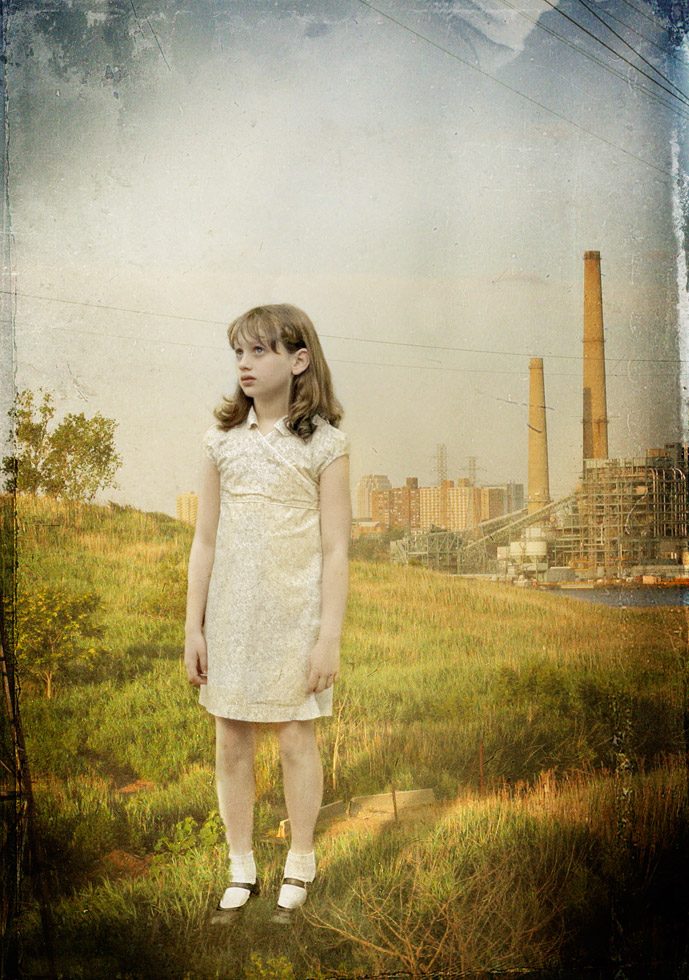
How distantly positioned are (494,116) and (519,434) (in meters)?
1.19

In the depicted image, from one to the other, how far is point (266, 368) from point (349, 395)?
39 cm

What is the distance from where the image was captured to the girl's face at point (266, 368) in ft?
11.1

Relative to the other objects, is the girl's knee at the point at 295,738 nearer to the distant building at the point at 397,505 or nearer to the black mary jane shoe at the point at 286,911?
the black mary jane shoe at the point at 286,911

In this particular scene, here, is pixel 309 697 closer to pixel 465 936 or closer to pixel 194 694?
pixel 194 694

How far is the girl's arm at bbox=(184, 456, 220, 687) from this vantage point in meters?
3.38

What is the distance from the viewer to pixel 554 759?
3832mm

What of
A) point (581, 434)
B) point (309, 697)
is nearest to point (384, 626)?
point (309, 697)

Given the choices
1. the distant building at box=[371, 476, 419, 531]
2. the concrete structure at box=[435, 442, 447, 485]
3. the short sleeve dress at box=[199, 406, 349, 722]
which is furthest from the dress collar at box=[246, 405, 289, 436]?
the concrete structure at box=[435, 442, 447, 485]

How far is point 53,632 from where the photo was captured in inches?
146

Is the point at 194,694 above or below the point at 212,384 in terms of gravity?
below

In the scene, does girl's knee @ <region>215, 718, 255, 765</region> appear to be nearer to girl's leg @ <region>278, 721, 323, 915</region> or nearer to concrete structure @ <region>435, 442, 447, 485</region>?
girl's leg @ <region>278, 721, 323, 915</region>

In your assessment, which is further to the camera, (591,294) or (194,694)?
(591,294)

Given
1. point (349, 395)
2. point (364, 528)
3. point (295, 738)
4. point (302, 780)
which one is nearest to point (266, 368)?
point (349, 395)

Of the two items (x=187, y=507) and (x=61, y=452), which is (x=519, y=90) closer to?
(x=187, y=507)
